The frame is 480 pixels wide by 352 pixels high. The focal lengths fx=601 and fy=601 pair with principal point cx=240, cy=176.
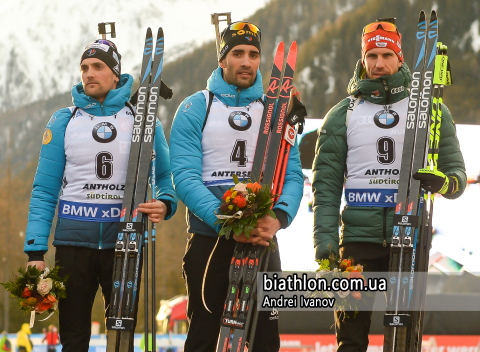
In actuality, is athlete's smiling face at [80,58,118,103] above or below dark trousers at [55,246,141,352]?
above

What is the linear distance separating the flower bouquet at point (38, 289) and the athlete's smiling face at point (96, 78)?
78 centimetres

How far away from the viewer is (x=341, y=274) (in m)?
2.44

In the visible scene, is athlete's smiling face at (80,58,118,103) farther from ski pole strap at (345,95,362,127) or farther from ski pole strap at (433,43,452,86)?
ski pole strap at (433,43,452,86)

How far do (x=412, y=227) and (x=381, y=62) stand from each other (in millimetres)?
741

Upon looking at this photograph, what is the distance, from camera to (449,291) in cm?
511

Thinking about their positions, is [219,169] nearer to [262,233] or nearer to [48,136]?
[262,233]

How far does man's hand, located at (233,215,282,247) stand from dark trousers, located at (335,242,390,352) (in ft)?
1.23

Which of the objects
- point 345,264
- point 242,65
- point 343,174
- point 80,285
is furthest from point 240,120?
point 80,285

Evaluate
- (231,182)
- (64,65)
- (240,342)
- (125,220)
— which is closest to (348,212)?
(231,182)

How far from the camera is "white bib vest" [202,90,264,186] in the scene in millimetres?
2547

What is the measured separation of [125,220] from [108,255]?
174 mm

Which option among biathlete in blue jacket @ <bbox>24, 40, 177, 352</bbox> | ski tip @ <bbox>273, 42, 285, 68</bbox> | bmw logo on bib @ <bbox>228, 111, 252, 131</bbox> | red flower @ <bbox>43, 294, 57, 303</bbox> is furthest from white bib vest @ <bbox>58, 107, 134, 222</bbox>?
ski tip @ <bbox>273, 42, 285, 68</bbox>

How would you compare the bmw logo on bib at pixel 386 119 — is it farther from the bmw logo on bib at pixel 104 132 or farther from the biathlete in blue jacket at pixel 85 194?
the bmw logo on bib at pixel 104 132

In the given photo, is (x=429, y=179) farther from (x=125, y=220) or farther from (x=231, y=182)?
(x=125, y=220)
